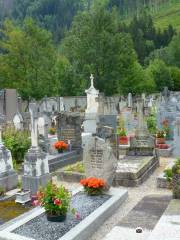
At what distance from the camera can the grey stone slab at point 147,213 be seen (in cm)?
728

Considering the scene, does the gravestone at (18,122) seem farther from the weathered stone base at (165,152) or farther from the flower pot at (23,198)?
the flower pot at (23,198)

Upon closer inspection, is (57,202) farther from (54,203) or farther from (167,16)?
(167,16)

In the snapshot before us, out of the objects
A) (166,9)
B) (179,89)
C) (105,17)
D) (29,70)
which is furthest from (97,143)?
(166,9)

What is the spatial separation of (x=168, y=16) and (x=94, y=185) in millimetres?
128789

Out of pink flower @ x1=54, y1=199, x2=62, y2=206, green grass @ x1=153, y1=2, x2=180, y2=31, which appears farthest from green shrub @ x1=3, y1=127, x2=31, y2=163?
green grass @ x1=153, y1=2, x2=180, y2=31

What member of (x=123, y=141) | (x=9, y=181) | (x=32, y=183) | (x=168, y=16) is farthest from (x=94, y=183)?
(x=168, y=16)

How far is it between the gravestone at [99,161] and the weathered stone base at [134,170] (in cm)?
148

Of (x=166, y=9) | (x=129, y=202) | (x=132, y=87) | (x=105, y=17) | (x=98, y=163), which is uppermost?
(x=166, y=9)

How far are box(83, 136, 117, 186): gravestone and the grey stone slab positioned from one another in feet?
3.55

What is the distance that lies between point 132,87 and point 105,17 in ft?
28.5

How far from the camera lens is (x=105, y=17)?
41938mm

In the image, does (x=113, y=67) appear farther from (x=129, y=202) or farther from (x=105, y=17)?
(x=129, y=202)

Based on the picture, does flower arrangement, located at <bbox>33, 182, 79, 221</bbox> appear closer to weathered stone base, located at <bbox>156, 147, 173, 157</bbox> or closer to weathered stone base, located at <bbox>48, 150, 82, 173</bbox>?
weathered stone base, located at <bbox>48, 150, 82, 173</bbox>

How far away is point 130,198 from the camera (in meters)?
9.52
